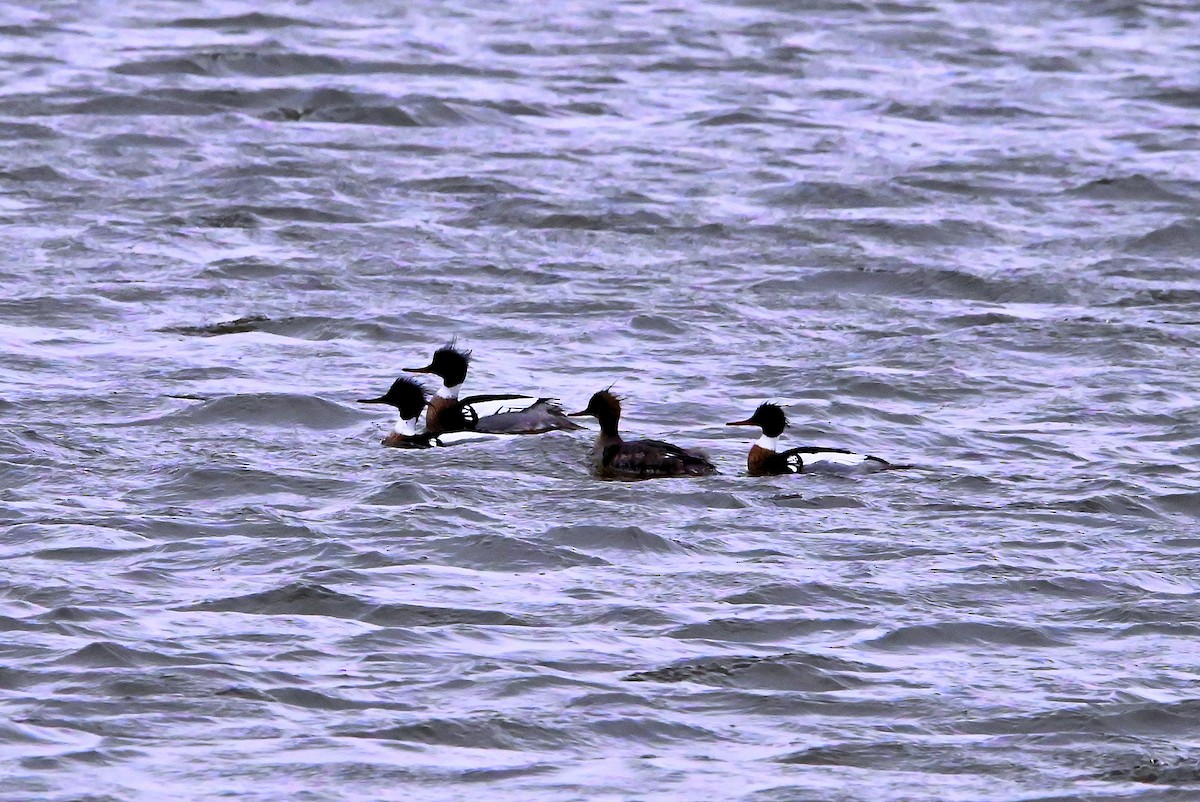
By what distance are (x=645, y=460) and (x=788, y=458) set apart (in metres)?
0.70

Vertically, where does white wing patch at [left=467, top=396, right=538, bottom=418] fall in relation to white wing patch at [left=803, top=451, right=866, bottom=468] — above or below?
above

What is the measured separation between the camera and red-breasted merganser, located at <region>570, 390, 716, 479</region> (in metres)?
10.3

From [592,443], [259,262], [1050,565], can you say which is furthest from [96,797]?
[259,262]

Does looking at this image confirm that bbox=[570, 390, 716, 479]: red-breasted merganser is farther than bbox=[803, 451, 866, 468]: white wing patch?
No

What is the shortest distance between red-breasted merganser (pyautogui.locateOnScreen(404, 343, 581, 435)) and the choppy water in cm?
24

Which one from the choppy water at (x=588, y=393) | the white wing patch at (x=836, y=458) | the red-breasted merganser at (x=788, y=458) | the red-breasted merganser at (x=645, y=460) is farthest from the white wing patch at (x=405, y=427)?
the white wing patch at (x=836, y=458)

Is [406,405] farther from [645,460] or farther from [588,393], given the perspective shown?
[645,460]

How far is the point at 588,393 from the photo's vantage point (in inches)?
472

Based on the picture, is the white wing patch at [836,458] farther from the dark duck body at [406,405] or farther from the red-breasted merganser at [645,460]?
the dark duck body at [406,405]

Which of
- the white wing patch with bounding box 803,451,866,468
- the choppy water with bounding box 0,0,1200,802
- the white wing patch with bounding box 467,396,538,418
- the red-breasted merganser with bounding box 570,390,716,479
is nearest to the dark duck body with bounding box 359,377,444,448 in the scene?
the choppy water with bounding box 0,0,1200,802

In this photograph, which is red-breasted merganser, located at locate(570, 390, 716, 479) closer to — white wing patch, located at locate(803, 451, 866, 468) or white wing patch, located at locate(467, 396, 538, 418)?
white wing patch, located at locate(803, 451, 866, 468)

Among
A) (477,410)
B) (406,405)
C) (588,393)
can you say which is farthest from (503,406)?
(588,393)

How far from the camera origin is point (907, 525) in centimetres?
960

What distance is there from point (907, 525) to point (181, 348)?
4.70 meters
